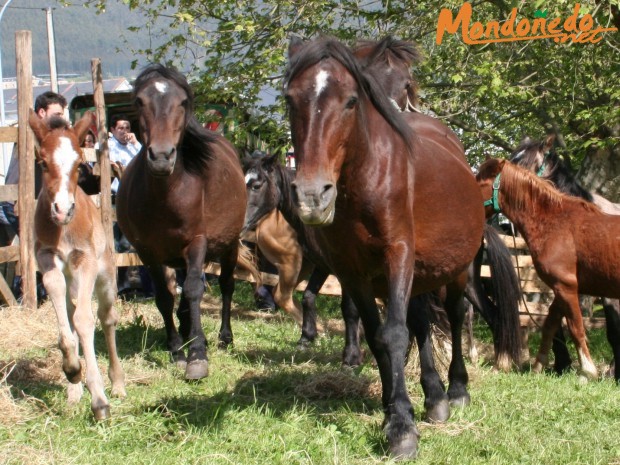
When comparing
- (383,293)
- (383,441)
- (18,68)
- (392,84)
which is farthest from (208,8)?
(383,441)

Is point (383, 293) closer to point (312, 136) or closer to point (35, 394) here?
point (312, 136)

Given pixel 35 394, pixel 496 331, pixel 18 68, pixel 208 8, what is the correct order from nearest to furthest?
pixel 35 394 < pixel 496 331 < pixel 18 68 < pixel 208 8

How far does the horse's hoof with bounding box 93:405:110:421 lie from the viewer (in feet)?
16.1

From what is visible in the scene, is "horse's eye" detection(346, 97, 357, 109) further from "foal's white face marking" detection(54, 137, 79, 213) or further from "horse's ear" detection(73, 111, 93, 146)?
"horse's ear" detection(73, 111, 93, 146)

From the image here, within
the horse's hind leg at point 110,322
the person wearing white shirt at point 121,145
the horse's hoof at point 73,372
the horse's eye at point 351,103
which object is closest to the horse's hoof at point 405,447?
the horse's eye at point 351,103

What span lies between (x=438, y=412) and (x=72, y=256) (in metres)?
2.57

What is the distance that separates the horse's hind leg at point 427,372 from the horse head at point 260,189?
4.47 m

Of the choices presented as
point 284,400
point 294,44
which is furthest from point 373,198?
point 284,400

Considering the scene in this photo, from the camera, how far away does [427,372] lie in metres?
5.37

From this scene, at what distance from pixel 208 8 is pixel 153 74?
451cm

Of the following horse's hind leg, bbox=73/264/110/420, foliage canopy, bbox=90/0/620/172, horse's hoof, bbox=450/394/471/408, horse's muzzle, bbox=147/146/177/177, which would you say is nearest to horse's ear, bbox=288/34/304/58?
horse's muzzle, bbox=147/146/177/177

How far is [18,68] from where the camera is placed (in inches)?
369

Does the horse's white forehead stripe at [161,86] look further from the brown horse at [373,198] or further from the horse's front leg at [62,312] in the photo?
the brown horse at [373,198]

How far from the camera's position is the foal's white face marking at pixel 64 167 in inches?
195
